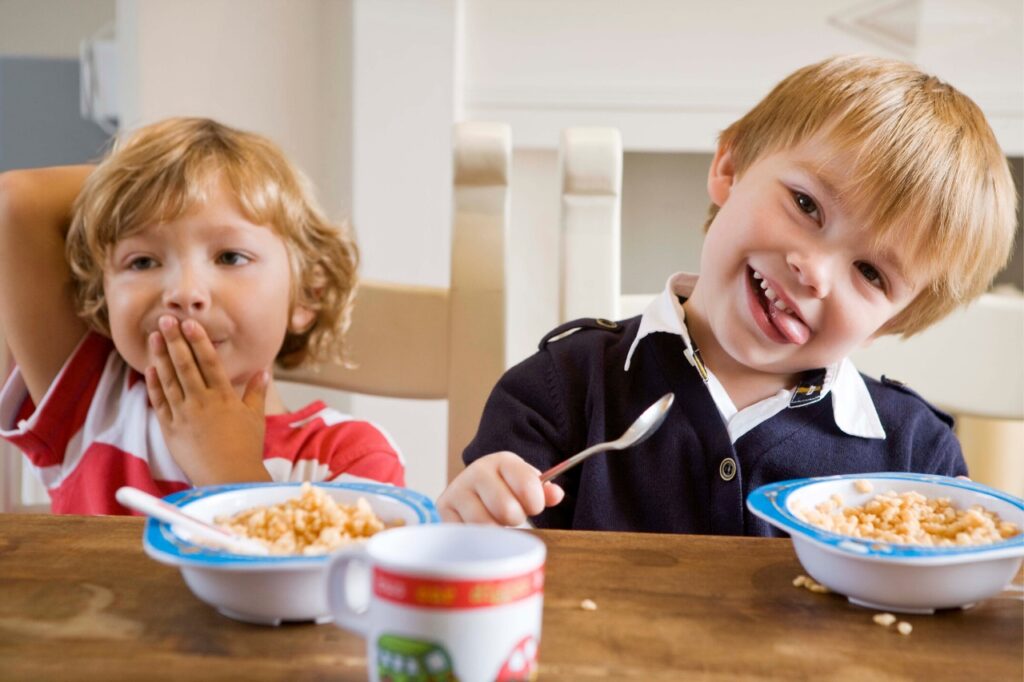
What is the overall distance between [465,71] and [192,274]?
1410 millimetres

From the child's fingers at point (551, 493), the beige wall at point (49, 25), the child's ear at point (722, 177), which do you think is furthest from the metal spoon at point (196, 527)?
the beige wall at point (49, 25)

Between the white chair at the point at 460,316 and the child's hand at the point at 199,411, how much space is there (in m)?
0.18

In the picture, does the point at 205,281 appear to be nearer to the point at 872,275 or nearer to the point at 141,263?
the point at 141,263

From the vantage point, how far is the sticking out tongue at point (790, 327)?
951 mm

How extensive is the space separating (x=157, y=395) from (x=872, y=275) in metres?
0.76

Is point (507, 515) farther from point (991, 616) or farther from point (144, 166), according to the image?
point (144, 166)

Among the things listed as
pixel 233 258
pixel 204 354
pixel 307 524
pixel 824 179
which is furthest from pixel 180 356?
pixel 824 179

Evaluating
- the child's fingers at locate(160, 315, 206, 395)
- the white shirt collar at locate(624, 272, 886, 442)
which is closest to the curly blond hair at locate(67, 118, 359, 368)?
the child's fingers at locate(160, 315, 206, 395)

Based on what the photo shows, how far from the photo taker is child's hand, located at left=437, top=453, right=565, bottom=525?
73 centimetres

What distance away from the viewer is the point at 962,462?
3.58 feet

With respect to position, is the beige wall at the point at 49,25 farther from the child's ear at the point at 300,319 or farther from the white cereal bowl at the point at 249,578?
the white cereal bowl at the point at 249,578

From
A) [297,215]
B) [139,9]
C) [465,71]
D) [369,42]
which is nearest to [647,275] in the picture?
[465,71]

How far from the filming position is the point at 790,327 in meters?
0.95

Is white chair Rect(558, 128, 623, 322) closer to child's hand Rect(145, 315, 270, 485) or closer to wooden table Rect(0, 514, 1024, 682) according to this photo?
child's hand Rect(145, 315, 270, 485)
